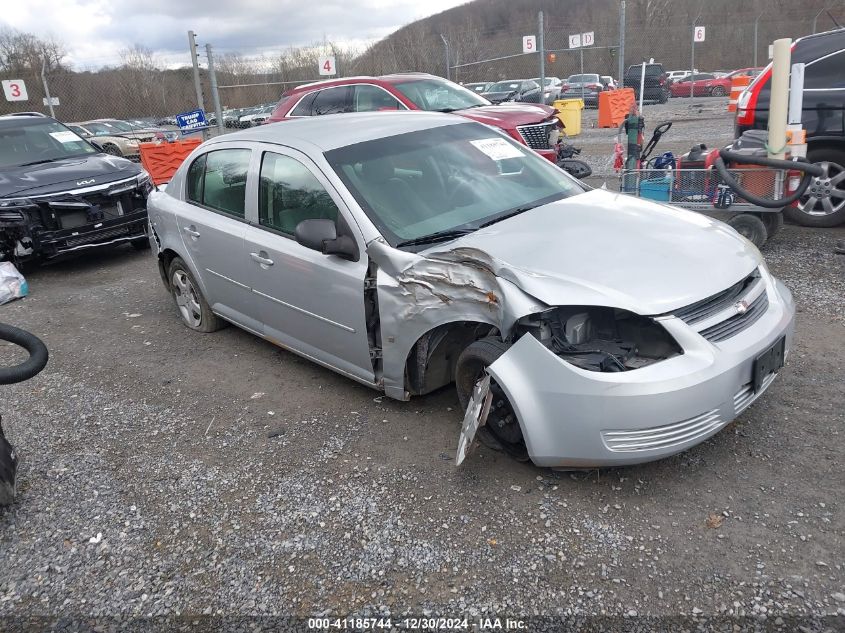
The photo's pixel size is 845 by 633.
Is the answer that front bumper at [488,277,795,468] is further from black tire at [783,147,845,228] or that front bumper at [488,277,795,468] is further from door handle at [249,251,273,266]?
black tire at [783,147,845,228]

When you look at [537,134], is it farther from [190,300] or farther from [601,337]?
[601,337]

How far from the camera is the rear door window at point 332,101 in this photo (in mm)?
10656

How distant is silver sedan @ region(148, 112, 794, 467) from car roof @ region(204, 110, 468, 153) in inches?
0.8

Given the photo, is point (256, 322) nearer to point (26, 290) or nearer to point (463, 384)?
point (463, 384)

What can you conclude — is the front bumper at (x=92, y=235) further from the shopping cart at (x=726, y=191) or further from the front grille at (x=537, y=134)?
the shopping cart at (x=726, y=191)

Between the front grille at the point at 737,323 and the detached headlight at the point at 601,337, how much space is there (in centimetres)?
20

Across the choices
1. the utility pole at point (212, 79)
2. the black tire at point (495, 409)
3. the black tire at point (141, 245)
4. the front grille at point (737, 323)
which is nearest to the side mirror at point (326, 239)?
the black tire at point (495, 409)

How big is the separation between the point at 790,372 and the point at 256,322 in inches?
135

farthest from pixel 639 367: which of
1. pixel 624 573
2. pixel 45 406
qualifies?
pixel 45 406

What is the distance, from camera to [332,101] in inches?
426

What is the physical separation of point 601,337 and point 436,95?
8.28 meters

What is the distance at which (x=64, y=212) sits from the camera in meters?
7.39

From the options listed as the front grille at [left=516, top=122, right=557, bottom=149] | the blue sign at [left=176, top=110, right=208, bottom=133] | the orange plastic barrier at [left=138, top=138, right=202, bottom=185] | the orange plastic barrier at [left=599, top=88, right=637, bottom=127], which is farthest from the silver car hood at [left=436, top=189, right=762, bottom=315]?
the orange plastic barrier at [left=599, top=88, right=637, bottom=127]

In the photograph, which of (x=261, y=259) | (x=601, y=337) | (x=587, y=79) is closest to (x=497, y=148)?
(x=261, y=259)
